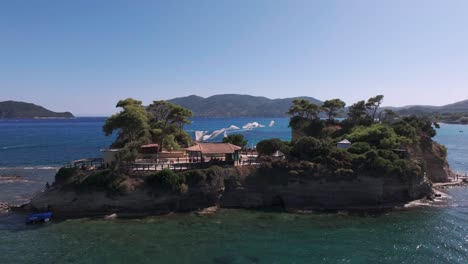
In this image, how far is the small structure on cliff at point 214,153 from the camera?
1722 inches

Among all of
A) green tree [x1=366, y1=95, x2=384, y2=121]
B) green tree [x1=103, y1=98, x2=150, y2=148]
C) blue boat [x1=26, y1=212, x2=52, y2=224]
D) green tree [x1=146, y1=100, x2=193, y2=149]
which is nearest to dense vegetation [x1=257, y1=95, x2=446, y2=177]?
green tree [x1=366, y1=95, x2=384, y2=121]

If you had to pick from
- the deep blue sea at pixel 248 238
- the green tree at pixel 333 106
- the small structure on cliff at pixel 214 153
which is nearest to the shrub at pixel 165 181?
the deep blue sea at pixel 248 238

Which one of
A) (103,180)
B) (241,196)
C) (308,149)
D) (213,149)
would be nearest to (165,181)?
(103,180)

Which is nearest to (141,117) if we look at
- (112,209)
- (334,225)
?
(112,209)

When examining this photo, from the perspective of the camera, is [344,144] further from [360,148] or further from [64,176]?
[64,176]

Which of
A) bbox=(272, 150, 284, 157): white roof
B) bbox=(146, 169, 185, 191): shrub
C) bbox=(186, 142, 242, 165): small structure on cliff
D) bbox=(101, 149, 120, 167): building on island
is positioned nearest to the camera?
bbox=(146, 169, 185, 191): shrub

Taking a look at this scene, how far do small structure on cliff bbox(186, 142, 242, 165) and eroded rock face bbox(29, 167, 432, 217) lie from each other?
2.49 m

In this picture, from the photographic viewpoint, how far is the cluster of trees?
47.2 metres

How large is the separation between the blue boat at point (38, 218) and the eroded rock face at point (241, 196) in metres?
2.12

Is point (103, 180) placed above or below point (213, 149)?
below

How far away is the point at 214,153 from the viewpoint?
144ft

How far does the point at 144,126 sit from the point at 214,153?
12565 millimetres

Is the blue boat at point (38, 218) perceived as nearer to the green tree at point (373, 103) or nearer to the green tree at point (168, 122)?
the green tree at point (168, 122)

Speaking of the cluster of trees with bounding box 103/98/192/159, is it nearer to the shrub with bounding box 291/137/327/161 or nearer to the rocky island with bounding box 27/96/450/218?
the rocky island with bounding box 27/96/450/218
